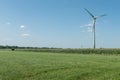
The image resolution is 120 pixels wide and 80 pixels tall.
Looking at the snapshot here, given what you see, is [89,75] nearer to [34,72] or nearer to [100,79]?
[100,79]

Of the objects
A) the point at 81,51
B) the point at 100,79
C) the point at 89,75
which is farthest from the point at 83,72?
the point at 81,51

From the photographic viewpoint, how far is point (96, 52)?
78.1 metres

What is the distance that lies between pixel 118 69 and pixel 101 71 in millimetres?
1787

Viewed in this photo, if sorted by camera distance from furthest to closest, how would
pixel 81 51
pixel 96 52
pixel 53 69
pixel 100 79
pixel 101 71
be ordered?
pixel 81 51 < pixel 96 52 < pixel 53 69 < pixel 101 71 < pixel 100 79

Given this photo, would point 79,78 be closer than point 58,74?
Yes

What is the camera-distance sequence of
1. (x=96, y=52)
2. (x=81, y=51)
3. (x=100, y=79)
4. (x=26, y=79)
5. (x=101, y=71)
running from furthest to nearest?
(x=81, y=51)
(x=96, y=52)
(x=101, y=71)
(x=26, y=79)
(x=100, y=79)

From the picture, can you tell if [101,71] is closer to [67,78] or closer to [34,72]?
[67,78]

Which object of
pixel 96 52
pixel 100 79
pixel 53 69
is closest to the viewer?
pixel 100 79

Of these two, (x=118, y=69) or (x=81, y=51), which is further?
(x=81, y=51)

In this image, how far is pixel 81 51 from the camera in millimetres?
84312

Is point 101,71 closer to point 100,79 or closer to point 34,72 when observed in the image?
point 100,79

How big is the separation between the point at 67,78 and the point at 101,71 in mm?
3683

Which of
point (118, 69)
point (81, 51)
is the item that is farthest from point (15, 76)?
point (81, 51)

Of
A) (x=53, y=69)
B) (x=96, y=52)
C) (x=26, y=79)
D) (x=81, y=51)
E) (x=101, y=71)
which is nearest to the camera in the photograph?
(x=26, y=79)
